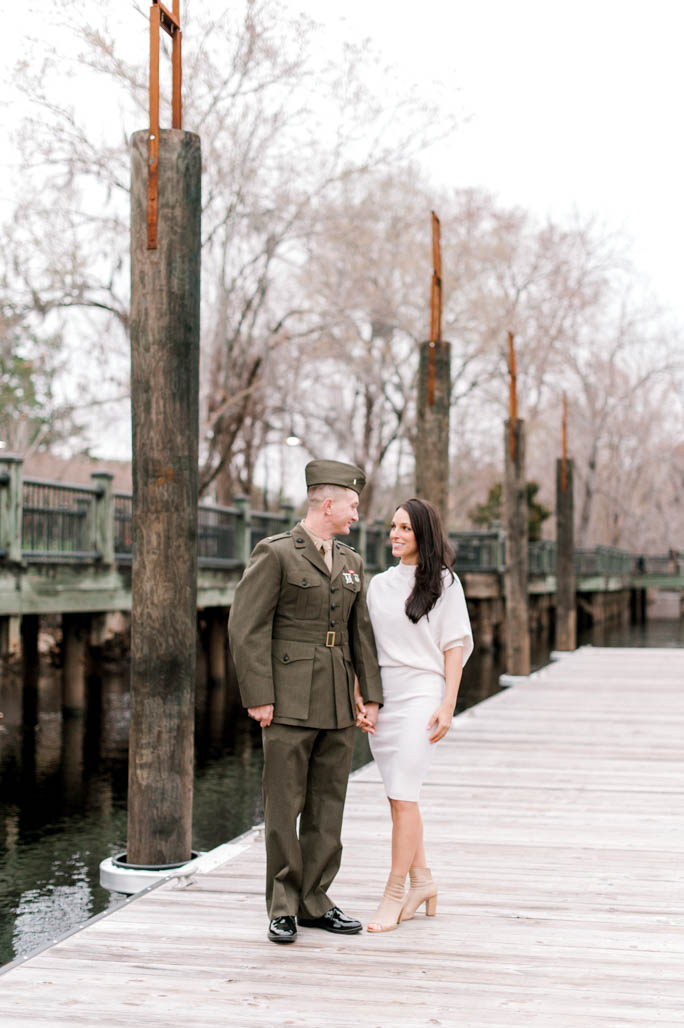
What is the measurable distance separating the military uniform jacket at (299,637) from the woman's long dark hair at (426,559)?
22 centimetres

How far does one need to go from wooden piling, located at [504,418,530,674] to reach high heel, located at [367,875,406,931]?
13050mm

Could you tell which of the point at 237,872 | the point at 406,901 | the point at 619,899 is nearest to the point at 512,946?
the point at 406,901

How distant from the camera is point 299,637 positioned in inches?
182

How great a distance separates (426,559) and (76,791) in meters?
9.56

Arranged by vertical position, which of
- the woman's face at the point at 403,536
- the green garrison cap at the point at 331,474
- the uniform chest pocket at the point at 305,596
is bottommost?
the uniform chest pocket at the point at 305,596

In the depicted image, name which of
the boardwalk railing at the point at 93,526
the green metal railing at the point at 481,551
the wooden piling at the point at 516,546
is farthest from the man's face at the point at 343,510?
→ the green metal railing at the point at 481,551

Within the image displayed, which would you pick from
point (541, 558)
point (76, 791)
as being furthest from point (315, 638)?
point (541, 558)

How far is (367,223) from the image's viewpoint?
90.7 feet

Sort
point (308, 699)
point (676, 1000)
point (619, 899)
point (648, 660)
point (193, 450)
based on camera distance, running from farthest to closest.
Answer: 1. point (648, 660)
2. point (193, 450)
3. point (619, 899)
4. point (308, 699)
5. point (676, 1000)

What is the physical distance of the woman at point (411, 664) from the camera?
4.72 m

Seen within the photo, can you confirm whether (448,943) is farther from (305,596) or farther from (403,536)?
(403,536)

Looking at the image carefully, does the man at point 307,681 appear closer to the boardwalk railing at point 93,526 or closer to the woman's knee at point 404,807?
the woman's knee at point 404,807

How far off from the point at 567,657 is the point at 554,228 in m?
23.9

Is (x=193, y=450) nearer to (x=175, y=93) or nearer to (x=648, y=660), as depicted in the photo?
(x=175, y=93)
